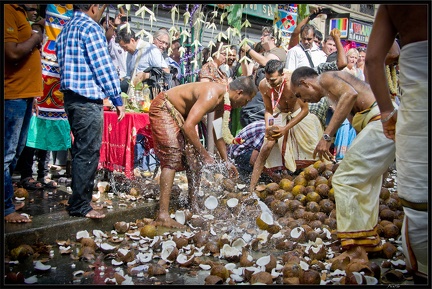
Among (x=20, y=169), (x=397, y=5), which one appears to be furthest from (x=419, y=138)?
(x=20, y=169)

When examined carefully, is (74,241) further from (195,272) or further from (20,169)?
(20,169)

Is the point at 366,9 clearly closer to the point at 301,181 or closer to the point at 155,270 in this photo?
the point at 301,181

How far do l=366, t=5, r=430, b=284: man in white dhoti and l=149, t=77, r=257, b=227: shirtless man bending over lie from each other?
2307 mm

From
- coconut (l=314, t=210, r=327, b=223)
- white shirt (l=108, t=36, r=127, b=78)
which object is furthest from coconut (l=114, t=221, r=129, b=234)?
white shirt (l=108, t=36, r=127, b=78)

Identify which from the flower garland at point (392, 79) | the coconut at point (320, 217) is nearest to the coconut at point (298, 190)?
the coconut at point (320, 217)

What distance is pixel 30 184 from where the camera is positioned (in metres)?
5.20

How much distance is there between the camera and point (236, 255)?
369 cm

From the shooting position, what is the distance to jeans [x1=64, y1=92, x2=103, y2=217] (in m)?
4.17

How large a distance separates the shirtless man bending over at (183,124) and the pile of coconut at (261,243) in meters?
0.34

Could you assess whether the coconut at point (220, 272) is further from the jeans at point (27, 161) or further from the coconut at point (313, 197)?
the jeans at point (27, 161)

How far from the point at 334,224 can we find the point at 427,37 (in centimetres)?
243

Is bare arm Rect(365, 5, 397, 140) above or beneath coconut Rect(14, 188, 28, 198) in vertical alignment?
above

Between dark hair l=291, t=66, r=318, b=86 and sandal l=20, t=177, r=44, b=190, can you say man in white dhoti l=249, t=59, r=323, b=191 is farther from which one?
sandal l=20, t=177, r=44, b=190

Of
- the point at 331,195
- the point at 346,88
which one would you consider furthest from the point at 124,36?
the point at 346,88
